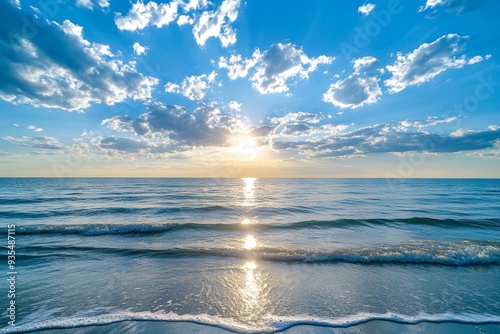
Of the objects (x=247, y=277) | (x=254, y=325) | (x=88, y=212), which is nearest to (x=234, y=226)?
(x=247, y=277)

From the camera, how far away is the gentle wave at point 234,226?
44.8ft

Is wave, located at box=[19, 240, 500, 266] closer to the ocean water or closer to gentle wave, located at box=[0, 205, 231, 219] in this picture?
the ocean water

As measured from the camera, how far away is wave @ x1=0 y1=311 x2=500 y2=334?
4.86 metres

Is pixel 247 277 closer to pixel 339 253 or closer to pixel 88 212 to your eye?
pixel 339 253

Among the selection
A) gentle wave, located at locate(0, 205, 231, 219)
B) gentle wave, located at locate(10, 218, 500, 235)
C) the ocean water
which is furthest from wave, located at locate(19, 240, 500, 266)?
gentle wave, located at locate(0, 205, 231, 219)

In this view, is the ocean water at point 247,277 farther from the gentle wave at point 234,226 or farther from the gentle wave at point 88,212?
the gentle wave at point 88,212

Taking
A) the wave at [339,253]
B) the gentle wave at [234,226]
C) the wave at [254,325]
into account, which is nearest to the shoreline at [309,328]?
the wave at [254,325]

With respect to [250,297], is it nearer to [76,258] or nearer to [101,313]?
[101,313]

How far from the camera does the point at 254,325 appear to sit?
4.92 m

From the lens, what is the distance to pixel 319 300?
5.97 metres

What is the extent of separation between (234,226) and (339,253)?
8.20 metres

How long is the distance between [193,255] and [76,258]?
531cm

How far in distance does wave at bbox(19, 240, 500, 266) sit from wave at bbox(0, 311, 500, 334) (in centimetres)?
377

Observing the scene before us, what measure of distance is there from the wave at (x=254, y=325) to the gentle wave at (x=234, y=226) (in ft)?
30.4
